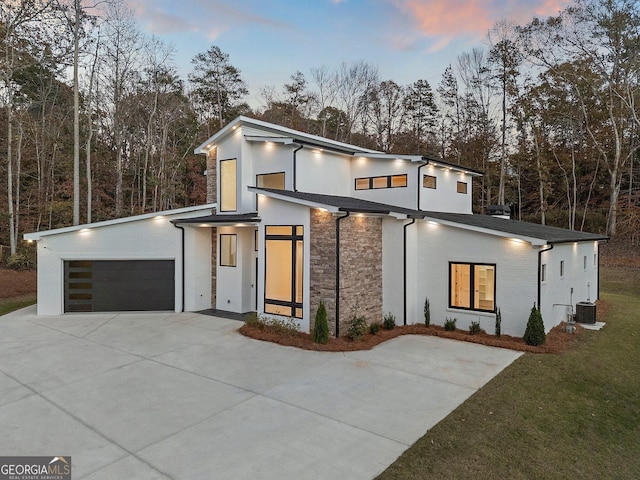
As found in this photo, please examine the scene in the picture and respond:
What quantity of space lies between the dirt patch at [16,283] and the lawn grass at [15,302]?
1.46 ft

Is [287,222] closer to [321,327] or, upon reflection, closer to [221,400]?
[321,327]

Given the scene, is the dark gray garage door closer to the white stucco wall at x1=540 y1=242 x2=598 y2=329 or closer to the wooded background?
the wooded background

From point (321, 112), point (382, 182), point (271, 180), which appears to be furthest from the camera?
point (321, 112)

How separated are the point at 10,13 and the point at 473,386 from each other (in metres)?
20.8

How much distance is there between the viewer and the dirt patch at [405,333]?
8.77 metres

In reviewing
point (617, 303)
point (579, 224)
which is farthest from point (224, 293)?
point (579, 224)

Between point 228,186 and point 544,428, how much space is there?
36.1 feet

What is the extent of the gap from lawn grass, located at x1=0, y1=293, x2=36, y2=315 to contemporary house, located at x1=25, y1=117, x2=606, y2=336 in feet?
8.11

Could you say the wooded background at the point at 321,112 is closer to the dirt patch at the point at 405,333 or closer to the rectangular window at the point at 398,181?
the dirt patch at the point at 405,333

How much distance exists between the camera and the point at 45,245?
39.9 ft

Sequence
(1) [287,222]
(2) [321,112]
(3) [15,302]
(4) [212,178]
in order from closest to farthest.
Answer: (1) [287,222] < (4) [212,178] < (3) [15,302] < (2) [321,112]

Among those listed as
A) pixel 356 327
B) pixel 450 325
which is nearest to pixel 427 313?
pixel 450 325

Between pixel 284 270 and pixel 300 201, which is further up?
pixel 300 201

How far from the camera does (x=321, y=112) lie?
3191 centimetres
